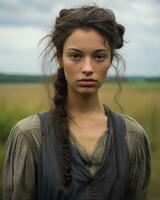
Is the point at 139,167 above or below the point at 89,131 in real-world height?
below

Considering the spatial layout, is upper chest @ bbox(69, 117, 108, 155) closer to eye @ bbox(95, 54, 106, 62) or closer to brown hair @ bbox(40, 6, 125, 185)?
brown hair @ bbox(40, 6, 125, 185)

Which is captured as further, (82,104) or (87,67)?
(82,104)

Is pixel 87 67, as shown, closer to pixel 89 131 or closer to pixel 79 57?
pixel 79 57

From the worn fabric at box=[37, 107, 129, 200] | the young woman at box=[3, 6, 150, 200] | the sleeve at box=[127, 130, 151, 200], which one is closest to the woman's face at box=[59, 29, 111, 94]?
the young woman at box=[3, 6, 150, 200]

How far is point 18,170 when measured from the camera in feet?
8.68

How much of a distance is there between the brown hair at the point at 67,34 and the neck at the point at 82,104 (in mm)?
36

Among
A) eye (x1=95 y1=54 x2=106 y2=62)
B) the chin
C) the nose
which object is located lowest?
the chin

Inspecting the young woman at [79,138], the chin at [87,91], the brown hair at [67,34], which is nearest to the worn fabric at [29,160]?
the young woman at [79,138]

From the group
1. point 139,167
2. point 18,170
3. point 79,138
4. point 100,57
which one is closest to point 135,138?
point 139,167

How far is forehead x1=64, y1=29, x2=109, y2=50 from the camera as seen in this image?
261cm

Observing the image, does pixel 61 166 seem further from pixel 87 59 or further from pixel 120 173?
pixel 87 59

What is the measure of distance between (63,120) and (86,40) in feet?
1.22

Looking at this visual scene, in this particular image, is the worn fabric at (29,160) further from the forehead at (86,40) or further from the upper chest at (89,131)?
the forehead at (86,40)

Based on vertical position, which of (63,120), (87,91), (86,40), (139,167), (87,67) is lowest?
(139,167)
